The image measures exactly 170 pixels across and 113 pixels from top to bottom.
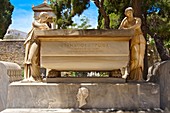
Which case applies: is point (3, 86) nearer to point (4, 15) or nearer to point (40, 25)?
point (40, 25)

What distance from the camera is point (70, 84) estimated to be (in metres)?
3.82

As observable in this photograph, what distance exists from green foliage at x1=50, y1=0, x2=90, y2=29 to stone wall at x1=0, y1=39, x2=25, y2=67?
391 inches

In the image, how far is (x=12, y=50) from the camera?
18672 millimetres

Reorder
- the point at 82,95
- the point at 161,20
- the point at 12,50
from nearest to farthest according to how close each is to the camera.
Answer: the point at 82,95 → the point at 161,20 → the point at 12,50

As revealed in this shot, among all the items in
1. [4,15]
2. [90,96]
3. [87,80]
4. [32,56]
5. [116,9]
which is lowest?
[90,96]

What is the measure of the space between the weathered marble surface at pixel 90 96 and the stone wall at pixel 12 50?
15254 millimetres

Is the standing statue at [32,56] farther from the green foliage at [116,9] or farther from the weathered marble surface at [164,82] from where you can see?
the green foliage at [116,9]

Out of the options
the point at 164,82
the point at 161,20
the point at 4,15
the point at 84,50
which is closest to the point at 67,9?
the point at 161,20

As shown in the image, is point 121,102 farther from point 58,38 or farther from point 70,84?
point 58,38

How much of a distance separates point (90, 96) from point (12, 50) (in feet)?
52.1

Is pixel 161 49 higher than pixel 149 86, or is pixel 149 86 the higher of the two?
pixel 161 49

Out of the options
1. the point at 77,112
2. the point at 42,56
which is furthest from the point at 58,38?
the point at 77,112

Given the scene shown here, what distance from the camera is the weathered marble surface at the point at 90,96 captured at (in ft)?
12.4

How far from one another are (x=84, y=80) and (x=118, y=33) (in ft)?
2.97
